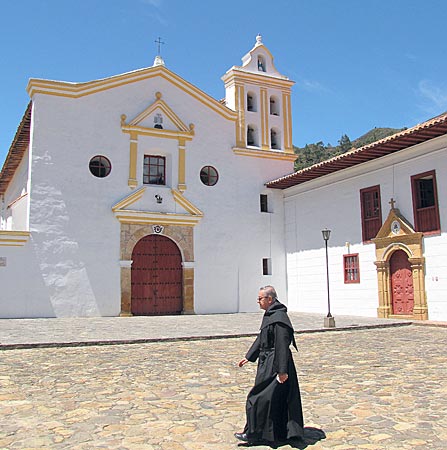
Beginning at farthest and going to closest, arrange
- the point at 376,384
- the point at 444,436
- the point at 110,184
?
the point at 110,184 < the point at 376,384 < the point at 444,436

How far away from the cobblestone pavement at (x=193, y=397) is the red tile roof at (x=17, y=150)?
1068cm

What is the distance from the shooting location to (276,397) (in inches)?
154

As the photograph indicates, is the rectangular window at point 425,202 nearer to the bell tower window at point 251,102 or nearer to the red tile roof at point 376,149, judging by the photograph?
the red tile roof at point 376,149

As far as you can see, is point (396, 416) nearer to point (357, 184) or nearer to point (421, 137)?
point (421, 137)

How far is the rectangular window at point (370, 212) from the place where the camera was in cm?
1540

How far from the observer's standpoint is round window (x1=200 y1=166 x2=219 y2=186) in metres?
18.6

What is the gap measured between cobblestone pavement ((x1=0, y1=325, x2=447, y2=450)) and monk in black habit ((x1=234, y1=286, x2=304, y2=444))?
0.63 feet

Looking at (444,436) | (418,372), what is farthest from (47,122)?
(444,436)

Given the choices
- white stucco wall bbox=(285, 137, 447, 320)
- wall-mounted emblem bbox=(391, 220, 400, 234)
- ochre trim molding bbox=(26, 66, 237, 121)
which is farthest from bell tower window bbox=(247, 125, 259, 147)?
wall-mounted emblem bbox=(391, 220, 400, 234)

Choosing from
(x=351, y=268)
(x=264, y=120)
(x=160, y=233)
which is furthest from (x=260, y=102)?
(x=351, y=268)

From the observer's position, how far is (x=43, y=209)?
15820 mm

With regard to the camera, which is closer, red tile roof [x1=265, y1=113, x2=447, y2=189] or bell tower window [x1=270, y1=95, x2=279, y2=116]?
red tile roof [x1=265, y1=113, x2=447, y2=189]

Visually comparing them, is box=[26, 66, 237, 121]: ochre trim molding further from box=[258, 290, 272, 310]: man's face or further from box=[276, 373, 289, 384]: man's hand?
box=[276, 373, 289, 384]: man's hand

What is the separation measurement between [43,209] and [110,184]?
2267mm
